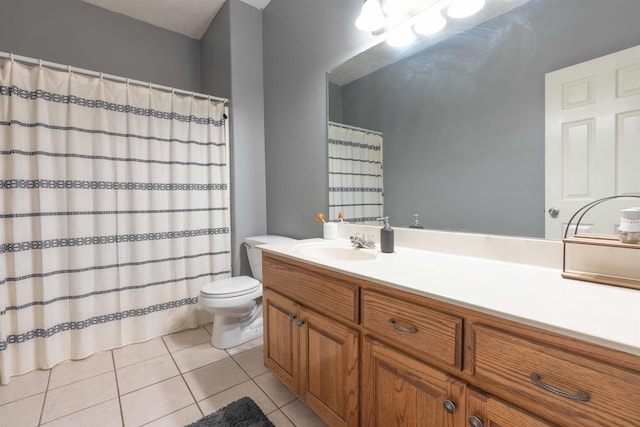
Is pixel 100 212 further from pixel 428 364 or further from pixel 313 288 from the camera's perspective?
pixel 428 364

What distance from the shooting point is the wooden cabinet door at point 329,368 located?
1.03 meters

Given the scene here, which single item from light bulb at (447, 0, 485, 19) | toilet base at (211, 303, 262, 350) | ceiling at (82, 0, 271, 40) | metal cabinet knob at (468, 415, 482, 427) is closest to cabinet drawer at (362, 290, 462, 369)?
metal cabinet knob at (468, 415, 482, 427)

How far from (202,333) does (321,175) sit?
1.56 meters

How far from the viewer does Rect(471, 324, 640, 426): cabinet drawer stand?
20.1 inches

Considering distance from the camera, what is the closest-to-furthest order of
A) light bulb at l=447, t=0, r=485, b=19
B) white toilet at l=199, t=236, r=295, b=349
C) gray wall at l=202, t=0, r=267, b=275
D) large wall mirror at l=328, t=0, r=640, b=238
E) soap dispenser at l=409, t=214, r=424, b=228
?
large wall mirror at l=328, t=0, r=640, b=238
light bulb at l=447, t=0, r=485, b=19
soap dispenser at l=409, t=214, r=424, b=228
white toilet at l=199, t=236, r=295, b=349
gray wall at l=202, t=0, r=267, b=275

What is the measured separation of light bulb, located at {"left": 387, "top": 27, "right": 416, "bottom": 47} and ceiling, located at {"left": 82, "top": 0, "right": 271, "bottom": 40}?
1.49 metres

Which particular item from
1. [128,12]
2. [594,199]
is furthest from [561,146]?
[128,12]

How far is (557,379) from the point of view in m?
Answer: 0.58

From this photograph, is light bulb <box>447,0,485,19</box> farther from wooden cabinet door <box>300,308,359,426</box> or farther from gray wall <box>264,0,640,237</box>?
wooden cabinet door <box>300,308,359,426</box>

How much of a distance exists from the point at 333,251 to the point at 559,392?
1.07m

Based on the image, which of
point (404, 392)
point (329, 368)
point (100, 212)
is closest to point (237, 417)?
point (329, 368)

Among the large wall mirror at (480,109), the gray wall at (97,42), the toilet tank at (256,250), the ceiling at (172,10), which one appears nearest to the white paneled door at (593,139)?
the large wall mirror at (480,109)

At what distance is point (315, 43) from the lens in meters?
1.98

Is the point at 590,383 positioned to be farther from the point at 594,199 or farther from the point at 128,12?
the point at 128,12
